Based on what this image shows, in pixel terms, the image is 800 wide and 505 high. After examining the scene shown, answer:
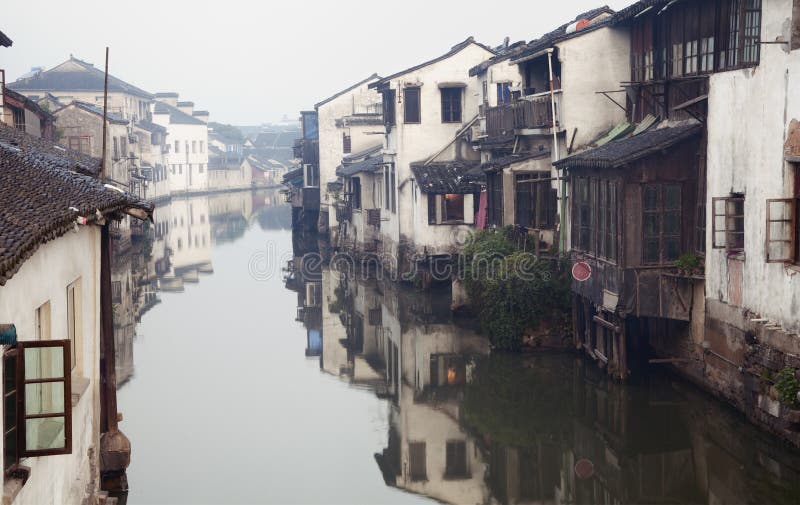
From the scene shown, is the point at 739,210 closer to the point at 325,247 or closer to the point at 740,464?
the point at 740,464

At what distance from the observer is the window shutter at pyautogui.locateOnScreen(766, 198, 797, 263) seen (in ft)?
51.6

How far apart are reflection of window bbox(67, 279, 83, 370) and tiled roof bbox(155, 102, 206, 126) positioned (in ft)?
308

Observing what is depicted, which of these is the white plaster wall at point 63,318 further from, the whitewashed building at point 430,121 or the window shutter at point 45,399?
the whitewashed building at point 430,121

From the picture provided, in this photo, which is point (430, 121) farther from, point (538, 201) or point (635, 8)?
point (635, 8)

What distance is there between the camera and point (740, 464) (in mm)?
15383

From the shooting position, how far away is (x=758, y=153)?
16.6 meters

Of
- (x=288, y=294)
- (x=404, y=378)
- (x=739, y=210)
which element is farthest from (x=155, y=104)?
(x=739, y=210)

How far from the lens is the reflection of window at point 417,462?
1658cm

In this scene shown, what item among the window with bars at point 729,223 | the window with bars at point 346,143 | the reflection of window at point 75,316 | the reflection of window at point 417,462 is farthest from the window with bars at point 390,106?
the reflection of window at point 75,316

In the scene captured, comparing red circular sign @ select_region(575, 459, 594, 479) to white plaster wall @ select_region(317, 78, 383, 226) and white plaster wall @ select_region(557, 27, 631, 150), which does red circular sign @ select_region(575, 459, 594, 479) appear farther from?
white plaster wall @ select_region(317, 78, 383, 226)

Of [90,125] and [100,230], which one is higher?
[90,125]

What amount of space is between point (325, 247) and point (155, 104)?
57792 mm

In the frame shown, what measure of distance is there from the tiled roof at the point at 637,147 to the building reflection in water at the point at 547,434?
13.8 ft

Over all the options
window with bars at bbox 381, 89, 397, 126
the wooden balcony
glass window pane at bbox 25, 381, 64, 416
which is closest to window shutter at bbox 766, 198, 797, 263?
the wooden balcony
